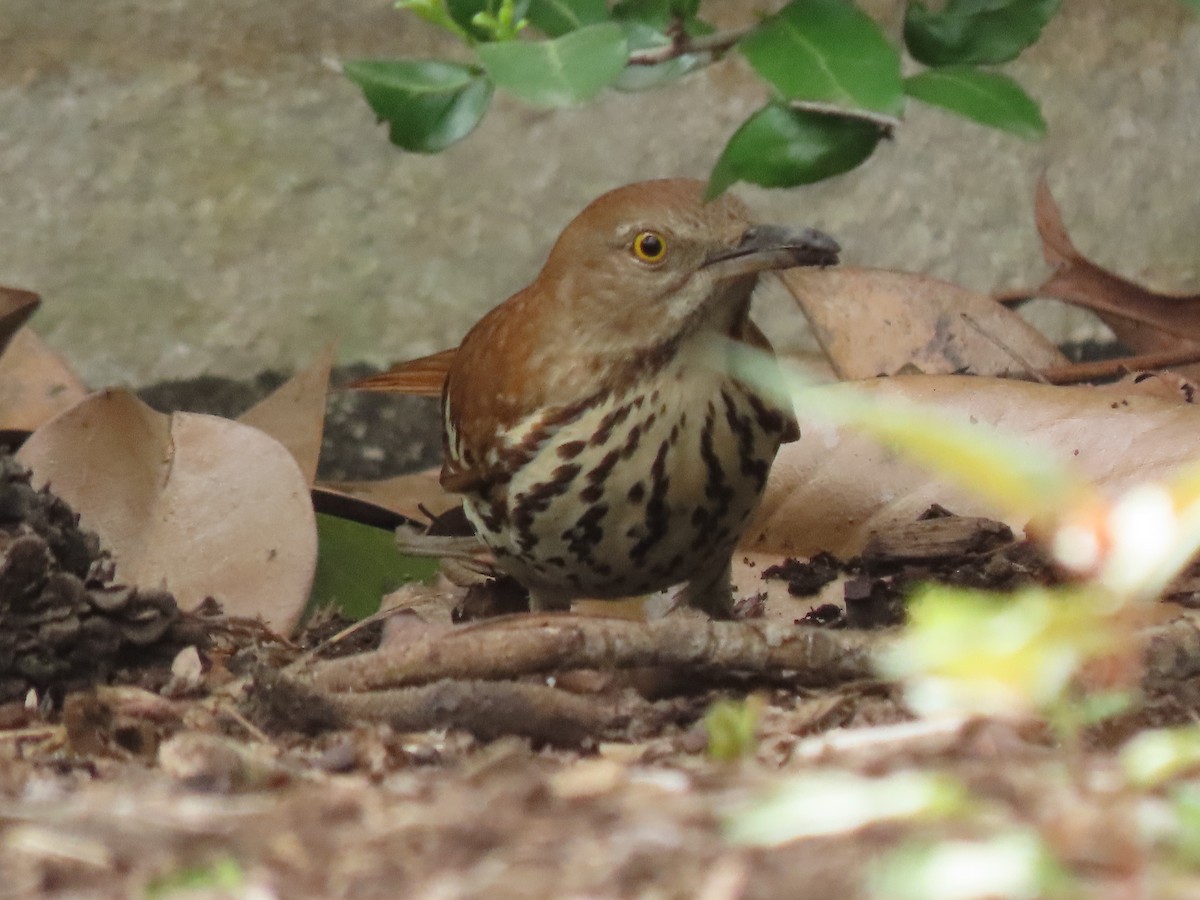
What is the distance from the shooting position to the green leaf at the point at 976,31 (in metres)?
2.12

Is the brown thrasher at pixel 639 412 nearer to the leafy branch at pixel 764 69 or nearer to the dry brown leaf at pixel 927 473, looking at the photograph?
the dry brown leaf at pixel 927 473

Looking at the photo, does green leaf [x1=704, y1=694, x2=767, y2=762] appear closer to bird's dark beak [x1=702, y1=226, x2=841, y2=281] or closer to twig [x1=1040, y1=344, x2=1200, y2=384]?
bird's dark beak [x1=702, y1=226, x2=841, y2=281]

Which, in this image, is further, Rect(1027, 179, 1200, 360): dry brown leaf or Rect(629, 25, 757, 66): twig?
Rect(1027, 179, 1200, 360): dry brown leaf

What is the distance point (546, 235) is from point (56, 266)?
114 centimetres

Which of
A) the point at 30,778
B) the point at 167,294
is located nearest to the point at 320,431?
the point at 167,294

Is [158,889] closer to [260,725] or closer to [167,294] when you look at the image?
[260,725]

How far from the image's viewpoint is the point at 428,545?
3.33 m

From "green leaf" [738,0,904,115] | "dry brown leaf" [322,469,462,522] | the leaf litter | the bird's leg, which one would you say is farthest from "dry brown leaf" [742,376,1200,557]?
"green leaf" [738,0,904,115]

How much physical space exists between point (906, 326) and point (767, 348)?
61cm

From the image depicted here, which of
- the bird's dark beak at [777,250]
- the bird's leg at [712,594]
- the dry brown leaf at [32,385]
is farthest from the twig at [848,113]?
the dry brown leaf at [32,385]

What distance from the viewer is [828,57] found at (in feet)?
6.01

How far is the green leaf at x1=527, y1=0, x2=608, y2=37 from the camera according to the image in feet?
7.07

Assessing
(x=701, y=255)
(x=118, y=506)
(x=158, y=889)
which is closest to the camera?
(x=158, y=889)

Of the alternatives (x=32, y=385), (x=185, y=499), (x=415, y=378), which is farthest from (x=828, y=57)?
(x=32, y=385)
